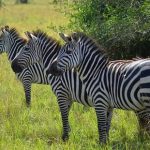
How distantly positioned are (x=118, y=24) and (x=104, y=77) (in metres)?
2.31

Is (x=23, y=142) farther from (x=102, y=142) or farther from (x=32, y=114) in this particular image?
A: (x=32, y=114)

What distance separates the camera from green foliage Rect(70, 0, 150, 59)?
319 inches

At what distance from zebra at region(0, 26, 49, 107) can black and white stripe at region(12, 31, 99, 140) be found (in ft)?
5.06

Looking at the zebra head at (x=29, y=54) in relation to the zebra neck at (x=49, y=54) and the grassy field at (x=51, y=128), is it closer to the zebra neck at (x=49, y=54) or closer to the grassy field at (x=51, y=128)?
the zebra neck at (x=49, y=54)

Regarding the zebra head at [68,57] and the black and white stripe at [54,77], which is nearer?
the zebra head at [68,57]

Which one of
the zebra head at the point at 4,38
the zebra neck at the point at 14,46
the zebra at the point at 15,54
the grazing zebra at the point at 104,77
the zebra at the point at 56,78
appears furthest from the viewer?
the zebra head at the point at 4,38

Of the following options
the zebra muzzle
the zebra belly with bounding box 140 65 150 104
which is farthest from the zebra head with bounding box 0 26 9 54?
the zebra belly with bounding box 140 65 150 104

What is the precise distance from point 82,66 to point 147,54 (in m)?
2.99

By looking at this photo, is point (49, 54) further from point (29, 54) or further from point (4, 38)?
point (4, 38)

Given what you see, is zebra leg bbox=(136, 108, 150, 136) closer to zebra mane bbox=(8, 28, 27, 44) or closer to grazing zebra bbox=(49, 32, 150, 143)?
grazing zebra bbox=(49, 32, 150, 143)

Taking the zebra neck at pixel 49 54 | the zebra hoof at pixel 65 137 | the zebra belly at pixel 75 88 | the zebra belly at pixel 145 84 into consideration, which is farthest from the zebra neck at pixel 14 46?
the zebra belly at pixel 145 84

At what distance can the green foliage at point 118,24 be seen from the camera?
8.11 metres

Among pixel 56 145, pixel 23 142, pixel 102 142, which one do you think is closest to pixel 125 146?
pixel 102 142

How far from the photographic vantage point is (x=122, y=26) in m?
8.32
